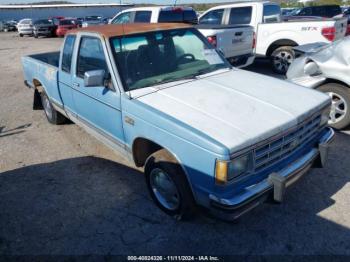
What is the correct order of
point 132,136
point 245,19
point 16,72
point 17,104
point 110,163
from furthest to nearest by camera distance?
point 16,72, point 245,19, point 17,104, point 110,163, point 132,136

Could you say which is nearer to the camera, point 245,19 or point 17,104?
point 17,104

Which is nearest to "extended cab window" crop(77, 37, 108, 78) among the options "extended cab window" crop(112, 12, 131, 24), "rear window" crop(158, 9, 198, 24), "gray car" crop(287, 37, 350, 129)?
"gray car" crop(287, 37, 350, 129)

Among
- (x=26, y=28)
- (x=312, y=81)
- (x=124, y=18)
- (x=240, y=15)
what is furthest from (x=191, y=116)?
(x=26, y=28)

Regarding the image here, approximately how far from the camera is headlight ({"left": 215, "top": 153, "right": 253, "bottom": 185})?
2508mm

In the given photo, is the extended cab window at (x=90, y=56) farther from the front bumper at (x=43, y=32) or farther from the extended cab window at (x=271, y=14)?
the front bumper at (x=43, y=32)

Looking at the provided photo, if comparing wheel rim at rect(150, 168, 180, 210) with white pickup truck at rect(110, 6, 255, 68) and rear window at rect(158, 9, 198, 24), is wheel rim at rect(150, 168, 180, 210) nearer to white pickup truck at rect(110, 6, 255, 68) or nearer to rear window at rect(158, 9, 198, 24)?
white pickup truck at rect(110, 6, 255, 68)

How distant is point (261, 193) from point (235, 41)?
5889 millimetres

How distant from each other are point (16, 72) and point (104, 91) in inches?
395

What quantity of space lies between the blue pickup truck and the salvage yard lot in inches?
12.9

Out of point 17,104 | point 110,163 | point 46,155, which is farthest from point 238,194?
point 17,104

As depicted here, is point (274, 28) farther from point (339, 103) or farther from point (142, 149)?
point (142, 149)

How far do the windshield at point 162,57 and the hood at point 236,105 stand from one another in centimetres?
21

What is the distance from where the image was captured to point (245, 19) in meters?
8.96

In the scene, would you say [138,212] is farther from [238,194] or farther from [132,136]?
[238,194]
